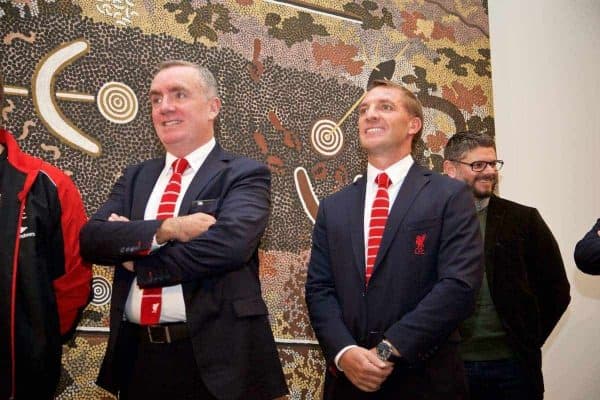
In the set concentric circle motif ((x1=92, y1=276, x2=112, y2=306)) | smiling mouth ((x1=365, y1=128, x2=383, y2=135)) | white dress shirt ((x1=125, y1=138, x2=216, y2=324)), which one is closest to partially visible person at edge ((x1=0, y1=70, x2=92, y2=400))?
white dress shirt ((x1=125, y1=138, x2=216, y2=324))

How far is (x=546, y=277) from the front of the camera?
2828 millimetres

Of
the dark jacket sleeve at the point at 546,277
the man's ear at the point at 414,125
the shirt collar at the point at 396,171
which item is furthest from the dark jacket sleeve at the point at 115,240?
the dark jacket sleeve at the point at 546,277

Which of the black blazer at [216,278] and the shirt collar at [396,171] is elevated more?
the shirt collar at [396,171]

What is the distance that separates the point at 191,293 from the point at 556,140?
290cm

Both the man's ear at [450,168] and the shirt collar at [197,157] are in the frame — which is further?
the man's ear at [450,168]

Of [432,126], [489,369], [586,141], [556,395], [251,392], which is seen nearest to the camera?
[251,392]

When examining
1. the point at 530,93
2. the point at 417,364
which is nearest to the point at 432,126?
the point at 530,93

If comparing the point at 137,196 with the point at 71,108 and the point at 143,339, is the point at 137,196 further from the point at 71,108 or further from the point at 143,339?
the point at 71,108

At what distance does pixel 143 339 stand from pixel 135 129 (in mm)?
1083

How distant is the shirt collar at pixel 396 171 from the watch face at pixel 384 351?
0.62 m

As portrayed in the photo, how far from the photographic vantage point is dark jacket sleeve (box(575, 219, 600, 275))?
8.62 feet

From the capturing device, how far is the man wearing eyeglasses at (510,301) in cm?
266

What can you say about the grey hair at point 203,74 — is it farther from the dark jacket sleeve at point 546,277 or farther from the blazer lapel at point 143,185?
the dark jacket sleeve at point 546,277

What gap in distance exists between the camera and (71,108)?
266 cm
